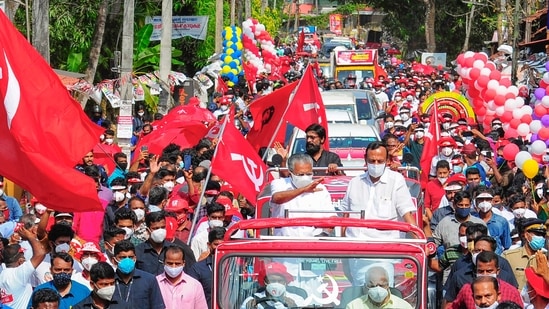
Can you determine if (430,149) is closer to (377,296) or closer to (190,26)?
(377,296)

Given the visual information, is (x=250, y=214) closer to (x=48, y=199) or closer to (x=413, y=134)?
(x=48, y=199)

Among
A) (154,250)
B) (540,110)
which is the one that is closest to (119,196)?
(154,250)

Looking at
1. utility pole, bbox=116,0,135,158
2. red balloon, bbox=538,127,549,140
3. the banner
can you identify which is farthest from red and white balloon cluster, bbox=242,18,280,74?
the banner

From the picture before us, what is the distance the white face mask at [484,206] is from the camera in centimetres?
1245

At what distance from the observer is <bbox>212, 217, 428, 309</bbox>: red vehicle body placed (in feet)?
27.6

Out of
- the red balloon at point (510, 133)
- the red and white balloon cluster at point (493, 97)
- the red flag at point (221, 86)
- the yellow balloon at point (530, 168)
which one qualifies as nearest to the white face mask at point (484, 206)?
the yellow balloon at point (530, 168)

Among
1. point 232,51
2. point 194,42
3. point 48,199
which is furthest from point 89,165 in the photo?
point 194,42

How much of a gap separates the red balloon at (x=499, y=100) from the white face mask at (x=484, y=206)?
31.9ft

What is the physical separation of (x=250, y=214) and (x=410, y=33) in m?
66.0

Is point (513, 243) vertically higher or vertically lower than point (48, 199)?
lower

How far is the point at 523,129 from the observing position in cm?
1989

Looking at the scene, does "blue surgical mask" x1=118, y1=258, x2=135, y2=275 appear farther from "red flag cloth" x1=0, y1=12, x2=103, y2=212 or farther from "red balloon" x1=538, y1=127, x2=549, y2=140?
"red balloon" x1=538, y1=127, x2=549, y2=140

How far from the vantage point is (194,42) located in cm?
4222

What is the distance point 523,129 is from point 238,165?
777cm
